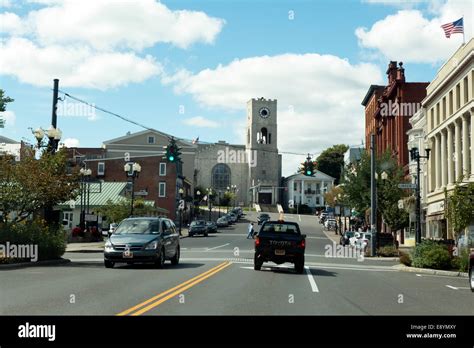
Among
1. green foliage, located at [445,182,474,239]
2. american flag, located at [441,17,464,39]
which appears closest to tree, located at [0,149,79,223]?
green foliage, located at [445,182,474,239]

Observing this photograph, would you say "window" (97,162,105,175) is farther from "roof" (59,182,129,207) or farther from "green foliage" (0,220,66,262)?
"green foliage" (0,220,66,262)

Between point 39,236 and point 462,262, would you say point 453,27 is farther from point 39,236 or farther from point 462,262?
point 39,236

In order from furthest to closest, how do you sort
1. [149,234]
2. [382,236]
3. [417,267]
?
[382,236] < [417,267] < [149,234]

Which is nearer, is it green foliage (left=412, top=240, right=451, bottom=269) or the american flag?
green foliage (left=412, top=240, right=451, bottom=269)

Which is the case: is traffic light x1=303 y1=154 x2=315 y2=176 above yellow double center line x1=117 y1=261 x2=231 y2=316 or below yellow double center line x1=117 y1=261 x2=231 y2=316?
above

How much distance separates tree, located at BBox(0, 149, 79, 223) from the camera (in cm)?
2253

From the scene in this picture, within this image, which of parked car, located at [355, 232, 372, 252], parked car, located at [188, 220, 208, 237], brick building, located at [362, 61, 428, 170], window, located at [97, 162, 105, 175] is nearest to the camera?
parked car, located at [355, 232, 372, 252]

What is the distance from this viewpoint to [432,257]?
82.8 feet

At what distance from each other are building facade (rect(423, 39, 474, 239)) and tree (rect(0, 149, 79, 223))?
825 inches

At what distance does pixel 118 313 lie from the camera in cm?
1058

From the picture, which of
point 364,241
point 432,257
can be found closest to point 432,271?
point 432,257
